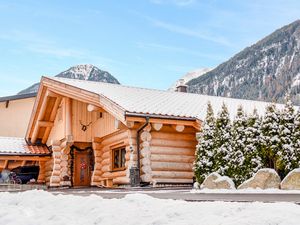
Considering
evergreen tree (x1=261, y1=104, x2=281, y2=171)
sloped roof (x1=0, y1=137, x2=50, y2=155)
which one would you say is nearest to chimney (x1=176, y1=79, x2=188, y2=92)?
sloped roof (x1=0, y1=137, x2=50, y2=155)

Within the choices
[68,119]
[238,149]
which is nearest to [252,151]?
[238,149]

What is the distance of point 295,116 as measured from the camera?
1139 centimetres

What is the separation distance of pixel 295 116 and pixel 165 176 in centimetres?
555

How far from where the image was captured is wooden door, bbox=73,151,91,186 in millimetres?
20797

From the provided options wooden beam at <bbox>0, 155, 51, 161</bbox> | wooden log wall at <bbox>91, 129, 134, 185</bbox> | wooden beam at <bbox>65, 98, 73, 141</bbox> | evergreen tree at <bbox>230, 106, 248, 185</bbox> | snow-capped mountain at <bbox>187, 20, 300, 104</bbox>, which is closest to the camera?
evergreen tree at <bbox>230, 106, 248, 185</bbox>

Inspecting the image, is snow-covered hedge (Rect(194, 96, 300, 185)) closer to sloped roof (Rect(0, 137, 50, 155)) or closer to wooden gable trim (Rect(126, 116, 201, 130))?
wooden gable trim (Rect(126, 116, 201, 130))

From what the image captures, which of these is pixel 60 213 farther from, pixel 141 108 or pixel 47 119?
pixel 47 119

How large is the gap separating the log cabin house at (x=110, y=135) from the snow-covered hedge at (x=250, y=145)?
2641mm

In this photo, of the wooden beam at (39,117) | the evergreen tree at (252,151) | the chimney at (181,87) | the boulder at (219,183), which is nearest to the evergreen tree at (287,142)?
the evergreen tree at (252,151)

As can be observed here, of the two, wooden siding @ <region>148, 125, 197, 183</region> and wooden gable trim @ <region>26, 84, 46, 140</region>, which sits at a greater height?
wooden gable trim @ <region>26, 84, 46, 140</region>

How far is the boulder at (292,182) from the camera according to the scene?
9.94 metres

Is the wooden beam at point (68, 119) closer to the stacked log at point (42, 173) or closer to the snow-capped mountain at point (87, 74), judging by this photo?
the stacked log at point (42, 173)

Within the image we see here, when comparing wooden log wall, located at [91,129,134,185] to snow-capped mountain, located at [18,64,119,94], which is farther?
snow-capped mountain, located at [18,64,119,94]

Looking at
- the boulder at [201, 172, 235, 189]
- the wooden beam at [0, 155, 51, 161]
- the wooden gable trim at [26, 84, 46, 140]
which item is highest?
the wooden gable trim at [26, 84, 46, 140]
